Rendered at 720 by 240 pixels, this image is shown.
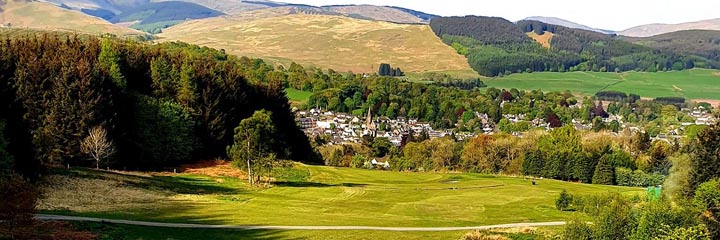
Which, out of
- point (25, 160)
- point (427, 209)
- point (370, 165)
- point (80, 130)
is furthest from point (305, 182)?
point (370, 165)

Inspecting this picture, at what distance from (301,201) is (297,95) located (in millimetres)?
136884

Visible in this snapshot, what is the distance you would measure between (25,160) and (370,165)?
68.0 meters

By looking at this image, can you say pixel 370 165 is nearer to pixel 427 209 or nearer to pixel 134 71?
pixel 134 71

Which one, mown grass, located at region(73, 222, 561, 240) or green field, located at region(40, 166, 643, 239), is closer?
mown grass, located at region(73, 222, 561, 240)

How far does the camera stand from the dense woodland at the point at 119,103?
5731cm

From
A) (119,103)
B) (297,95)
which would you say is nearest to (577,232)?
(119,103)

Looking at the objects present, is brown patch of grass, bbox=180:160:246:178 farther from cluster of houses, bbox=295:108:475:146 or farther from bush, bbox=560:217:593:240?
cluster of houses, bbox=295:108:475:146

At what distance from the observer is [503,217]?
149 ft

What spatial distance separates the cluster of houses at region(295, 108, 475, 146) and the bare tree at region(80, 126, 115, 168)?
83.6 meters

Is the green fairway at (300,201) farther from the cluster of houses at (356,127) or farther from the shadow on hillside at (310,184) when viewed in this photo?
the cluster of houses at (356,127)

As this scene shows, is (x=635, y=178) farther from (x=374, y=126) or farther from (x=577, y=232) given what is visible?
(x=374, y=126)

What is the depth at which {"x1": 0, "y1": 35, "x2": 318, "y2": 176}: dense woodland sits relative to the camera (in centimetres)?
5731

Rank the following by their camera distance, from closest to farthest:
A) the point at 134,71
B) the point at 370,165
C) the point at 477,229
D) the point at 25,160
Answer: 1. the point at 477,229
2. the point at 25,160
3. the point at 134,71
4. the point at 370,165

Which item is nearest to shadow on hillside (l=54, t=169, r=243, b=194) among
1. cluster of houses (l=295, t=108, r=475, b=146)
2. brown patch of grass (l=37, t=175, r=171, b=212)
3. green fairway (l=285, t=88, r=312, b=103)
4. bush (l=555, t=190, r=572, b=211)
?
brown patch of grass (l=37, t=175, r=171, b=212)
